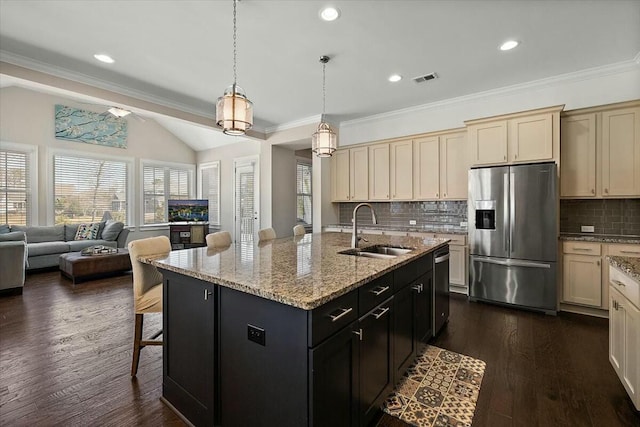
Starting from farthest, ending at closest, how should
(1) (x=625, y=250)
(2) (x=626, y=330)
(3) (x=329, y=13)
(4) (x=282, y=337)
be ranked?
1. (1) (x=625, y=250)
2. (3) (x=329, y=13)
3. (2) (x=626, y=330)
4. (4) (x=282, y=337)

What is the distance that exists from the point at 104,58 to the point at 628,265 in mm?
5146

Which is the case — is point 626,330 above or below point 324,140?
below

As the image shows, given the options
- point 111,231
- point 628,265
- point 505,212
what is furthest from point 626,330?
point 111,231

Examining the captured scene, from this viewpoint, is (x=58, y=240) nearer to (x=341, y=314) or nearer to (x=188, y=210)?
(x=188, y=210)

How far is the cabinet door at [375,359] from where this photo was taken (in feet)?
4.98

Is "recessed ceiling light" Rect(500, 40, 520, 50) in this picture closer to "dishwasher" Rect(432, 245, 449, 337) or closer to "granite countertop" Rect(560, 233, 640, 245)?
"dishwasher" Rect(432, 245, 449, 337)

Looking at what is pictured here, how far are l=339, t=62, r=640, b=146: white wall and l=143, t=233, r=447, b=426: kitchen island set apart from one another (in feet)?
11.3

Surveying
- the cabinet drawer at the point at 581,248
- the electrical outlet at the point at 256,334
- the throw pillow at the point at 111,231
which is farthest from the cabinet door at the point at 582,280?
the throw pillow at the point at 111,231

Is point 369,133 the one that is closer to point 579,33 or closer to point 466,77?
point 466,77

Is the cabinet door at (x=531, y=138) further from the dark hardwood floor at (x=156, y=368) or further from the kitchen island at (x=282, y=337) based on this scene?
the kitchen island at (x=282, y=337)

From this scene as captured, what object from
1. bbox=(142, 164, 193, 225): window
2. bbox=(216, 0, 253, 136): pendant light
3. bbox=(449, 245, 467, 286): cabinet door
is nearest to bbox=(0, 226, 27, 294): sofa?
bbox=(142, 164, 193, 225): window

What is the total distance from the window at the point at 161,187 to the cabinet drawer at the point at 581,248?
28.5 ft

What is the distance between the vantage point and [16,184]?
5.77 meters

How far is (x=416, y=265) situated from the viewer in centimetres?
226
